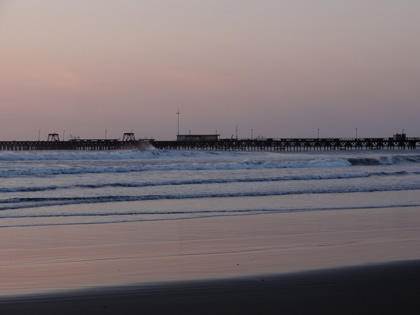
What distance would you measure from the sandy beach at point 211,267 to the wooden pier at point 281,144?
74.3 meters

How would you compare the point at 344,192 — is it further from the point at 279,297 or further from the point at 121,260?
the point at 279,297

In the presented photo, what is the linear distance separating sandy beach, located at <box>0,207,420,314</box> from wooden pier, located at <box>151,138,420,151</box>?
244 ft

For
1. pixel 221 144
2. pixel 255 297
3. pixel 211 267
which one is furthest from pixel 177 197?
pixel 221 144

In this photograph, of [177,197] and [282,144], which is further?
[282,144]

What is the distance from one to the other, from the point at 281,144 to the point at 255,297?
270 feet

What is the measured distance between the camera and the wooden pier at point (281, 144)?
87.4 metres

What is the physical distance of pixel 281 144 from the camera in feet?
290

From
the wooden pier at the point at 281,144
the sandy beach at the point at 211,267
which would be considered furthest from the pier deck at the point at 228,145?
the sandy beach at the point at 211,267

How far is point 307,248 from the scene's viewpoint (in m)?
9.77

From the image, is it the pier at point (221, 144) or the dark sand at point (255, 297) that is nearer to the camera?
the dark sand at point (255, 297)

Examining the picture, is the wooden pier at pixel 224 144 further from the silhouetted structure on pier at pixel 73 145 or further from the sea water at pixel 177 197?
the sea water at pixel 177 197

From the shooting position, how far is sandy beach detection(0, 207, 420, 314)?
632 cm

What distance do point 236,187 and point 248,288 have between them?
1634cm

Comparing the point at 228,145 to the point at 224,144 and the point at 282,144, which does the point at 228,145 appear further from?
the point at 282,144
